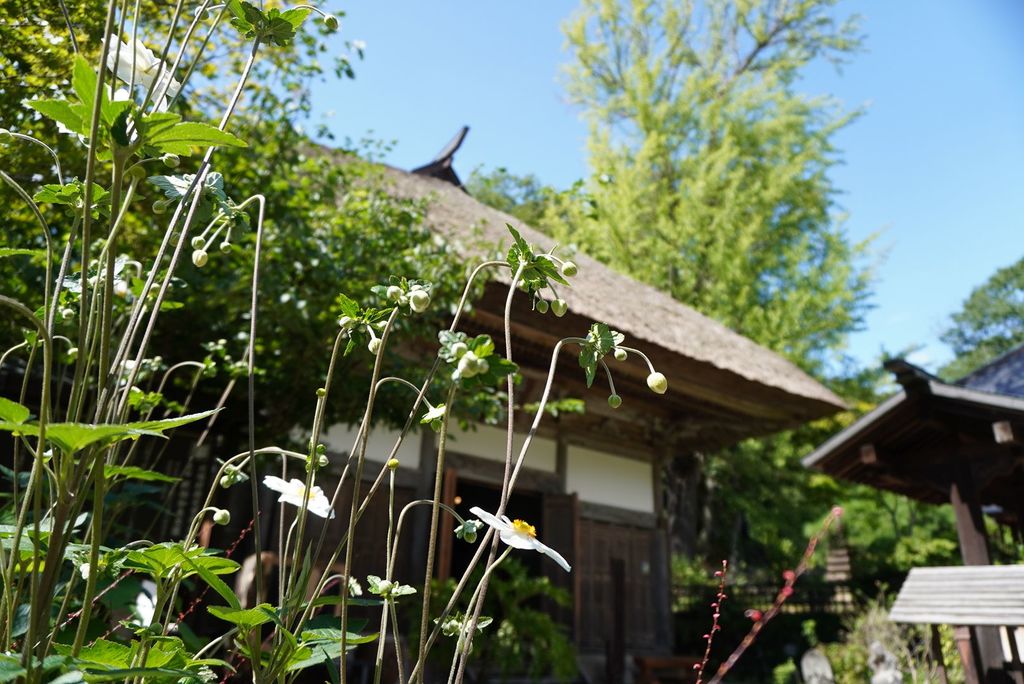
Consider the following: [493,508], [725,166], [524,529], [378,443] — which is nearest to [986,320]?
[725,166]

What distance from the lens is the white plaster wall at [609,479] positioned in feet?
20.6

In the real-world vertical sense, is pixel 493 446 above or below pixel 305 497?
above

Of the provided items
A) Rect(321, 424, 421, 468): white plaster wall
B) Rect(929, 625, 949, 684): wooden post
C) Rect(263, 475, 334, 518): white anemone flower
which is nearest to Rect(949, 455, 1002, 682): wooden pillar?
Rect(929, 625, 949, 684): wooden post

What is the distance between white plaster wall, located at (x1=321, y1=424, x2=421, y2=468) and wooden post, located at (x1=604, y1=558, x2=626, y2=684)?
181cm

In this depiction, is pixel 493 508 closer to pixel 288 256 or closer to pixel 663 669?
pixel 663 669

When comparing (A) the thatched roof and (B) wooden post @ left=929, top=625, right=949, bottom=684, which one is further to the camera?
(A) the thatched roof

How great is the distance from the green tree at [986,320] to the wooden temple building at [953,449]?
24806 millimetres

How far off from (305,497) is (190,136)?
0.37 m

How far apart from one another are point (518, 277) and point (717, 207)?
11232 millimetres

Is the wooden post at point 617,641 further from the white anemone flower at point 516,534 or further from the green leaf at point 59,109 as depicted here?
the green leaf at point 59,109

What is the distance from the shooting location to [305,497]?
0.76 m

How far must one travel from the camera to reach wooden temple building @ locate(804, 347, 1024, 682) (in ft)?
12.6

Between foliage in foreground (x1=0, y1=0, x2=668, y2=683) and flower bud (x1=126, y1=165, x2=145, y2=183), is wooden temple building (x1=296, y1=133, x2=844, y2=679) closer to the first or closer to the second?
foliage in foreground (x1=0, y1=0, x2=668, y2=683)

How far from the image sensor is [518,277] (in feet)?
2.54
